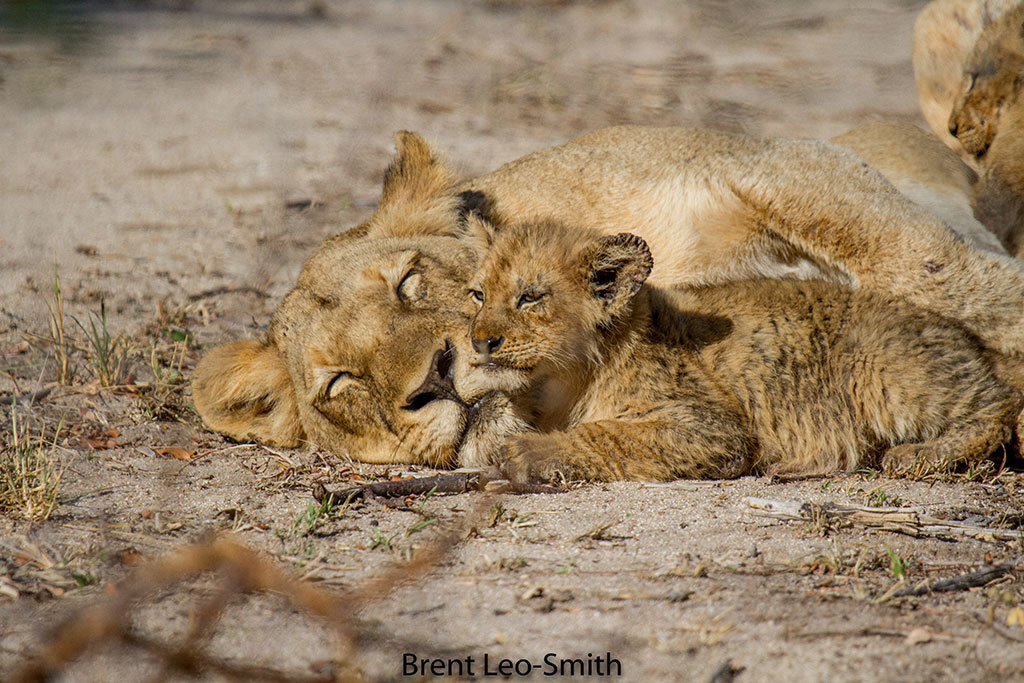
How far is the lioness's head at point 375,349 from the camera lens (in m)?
3.72

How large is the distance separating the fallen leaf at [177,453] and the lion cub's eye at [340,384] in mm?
644

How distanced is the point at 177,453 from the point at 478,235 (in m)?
1.46

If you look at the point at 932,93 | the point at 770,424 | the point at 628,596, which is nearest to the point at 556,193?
the point at 770,424

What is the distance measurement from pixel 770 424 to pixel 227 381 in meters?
2.15

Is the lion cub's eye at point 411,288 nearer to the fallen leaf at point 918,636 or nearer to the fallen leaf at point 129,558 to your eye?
the fallen leaf at point 129,558

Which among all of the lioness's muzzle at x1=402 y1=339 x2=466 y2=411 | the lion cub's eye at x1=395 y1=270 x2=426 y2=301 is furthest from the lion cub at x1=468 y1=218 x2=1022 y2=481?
the lion cub's eye at x1=395 y1=270 x2=426 y2=301

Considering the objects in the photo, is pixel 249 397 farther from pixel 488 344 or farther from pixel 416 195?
pixel 488 344

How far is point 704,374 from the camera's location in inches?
155

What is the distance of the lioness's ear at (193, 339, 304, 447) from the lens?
429 cm

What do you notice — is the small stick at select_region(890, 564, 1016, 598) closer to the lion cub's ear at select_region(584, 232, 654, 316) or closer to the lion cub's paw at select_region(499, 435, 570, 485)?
the lion cub's paw at select_region(499, 435, 570, 485)

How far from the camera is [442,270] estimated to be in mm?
4086

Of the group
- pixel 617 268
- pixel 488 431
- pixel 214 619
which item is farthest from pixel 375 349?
pixel 214 619

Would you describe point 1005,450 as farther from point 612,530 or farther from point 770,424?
point 612,530

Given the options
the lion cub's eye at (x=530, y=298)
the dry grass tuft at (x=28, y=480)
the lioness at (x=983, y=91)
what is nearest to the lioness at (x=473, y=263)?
the lion cub's eye at (x=530, y=298)
